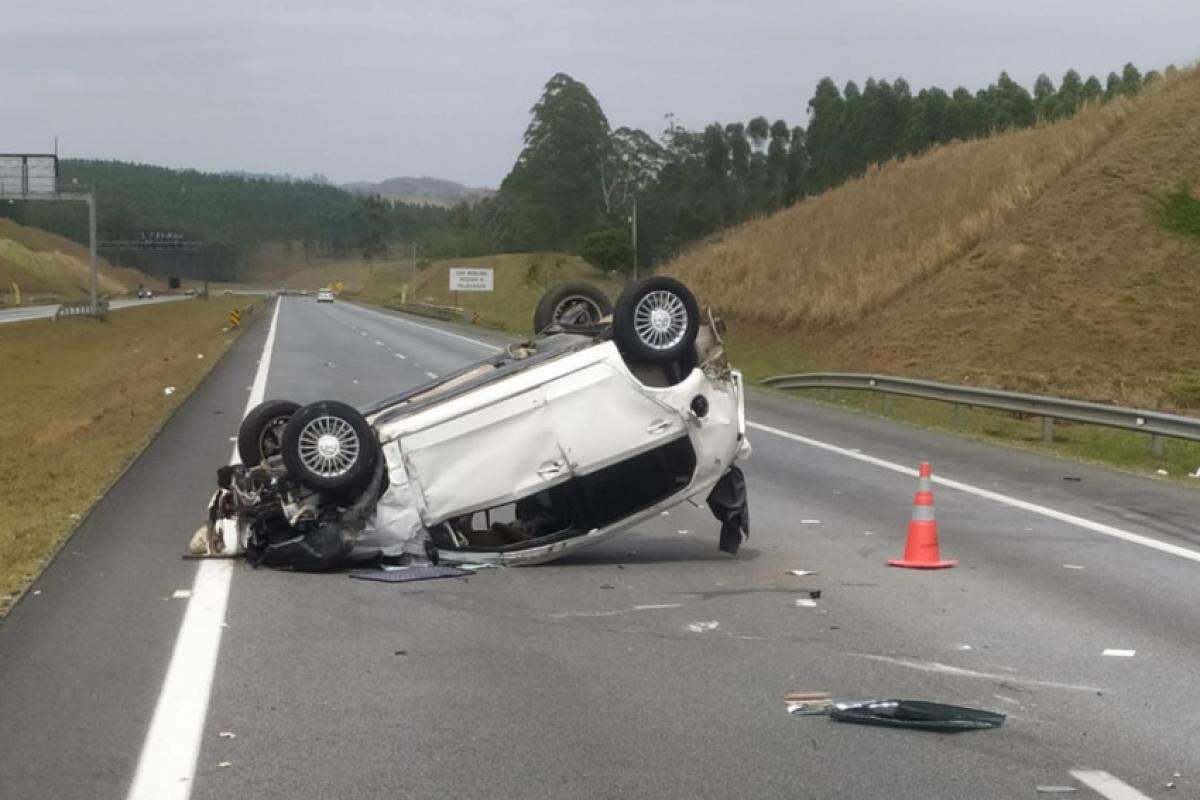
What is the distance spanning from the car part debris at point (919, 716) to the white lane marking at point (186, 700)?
270 centimetres

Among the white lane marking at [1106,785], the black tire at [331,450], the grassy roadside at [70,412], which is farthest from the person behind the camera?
the grassy roadside at [70,412]

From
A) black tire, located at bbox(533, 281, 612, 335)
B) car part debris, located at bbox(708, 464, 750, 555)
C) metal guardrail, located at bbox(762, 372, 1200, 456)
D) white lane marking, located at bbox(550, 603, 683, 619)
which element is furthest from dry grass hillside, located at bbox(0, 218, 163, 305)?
white lane marking, located at bbox(550, 603, 683, 619)

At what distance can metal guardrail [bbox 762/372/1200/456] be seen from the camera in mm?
19484

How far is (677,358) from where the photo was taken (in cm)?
1139

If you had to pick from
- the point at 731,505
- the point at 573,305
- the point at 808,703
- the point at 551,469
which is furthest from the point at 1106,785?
the point at 573,305

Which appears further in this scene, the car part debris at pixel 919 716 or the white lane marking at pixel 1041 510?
the white lane marking at pixel 1041 510

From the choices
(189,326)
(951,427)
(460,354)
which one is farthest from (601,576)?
(189,326)

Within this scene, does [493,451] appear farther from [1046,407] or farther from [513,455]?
[1046,407]

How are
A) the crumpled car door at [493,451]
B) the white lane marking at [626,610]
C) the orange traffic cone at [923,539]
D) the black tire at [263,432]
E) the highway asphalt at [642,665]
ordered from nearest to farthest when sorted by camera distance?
the highway asphalt at [642,665], the white lane marking at [626,610], the crumpled car door at [493,451], the orange traffic cone at [923,539], the black tire at [263,432]

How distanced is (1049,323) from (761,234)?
24.4m

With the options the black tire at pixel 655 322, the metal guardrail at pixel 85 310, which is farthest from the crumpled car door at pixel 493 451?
the metal guardrail at pixel 85 310

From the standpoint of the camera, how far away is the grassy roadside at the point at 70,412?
1425cm

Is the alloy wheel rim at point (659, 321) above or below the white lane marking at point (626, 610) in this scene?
above

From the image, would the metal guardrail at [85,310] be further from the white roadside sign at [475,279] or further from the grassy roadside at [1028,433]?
the grassy roadside at [1028,433]
